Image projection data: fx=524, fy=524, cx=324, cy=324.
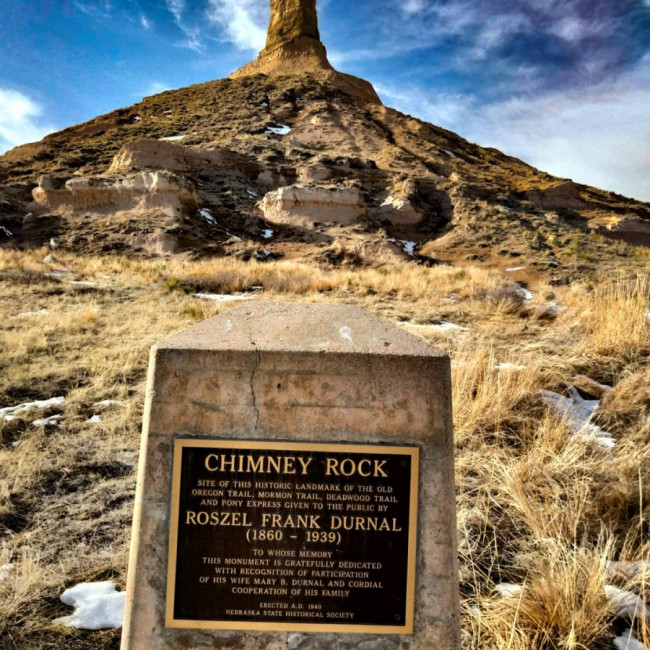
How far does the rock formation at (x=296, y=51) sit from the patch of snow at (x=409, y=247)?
1267 inches

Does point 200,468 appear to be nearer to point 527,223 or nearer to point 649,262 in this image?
point 649,262

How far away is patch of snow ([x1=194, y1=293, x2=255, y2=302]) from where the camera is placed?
10.9m

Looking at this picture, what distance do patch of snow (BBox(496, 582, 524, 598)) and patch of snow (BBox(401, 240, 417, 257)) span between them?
2070cm

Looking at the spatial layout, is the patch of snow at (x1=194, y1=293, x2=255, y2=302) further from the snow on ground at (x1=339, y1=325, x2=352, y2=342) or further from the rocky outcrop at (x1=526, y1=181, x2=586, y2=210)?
the rocky outcrop at (x1=526, y1=181, x2=586, y2=210)

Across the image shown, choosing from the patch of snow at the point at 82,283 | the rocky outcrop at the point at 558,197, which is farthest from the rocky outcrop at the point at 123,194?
the rocky outcrop at the point at 558,197

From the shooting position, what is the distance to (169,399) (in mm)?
2209

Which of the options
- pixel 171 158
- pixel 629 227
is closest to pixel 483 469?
pixel 171 158

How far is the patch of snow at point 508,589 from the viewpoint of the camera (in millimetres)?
2656

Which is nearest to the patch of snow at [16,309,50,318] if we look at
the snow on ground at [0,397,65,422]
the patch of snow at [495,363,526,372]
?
the snow on ground at [0,397,65,422]

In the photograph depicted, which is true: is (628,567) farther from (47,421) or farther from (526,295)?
(526,295)

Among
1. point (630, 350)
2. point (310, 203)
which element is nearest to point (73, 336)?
point (630, 350)

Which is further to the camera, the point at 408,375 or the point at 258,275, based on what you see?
the point at 258,275

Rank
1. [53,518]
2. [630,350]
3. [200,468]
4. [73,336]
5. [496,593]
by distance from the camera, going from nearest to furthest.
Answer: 1. [200,468]
2. [496,593]
3. [53,518]
4. [630,350]
5. [73,336]

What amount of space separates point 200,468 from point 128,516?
1.83 meters
